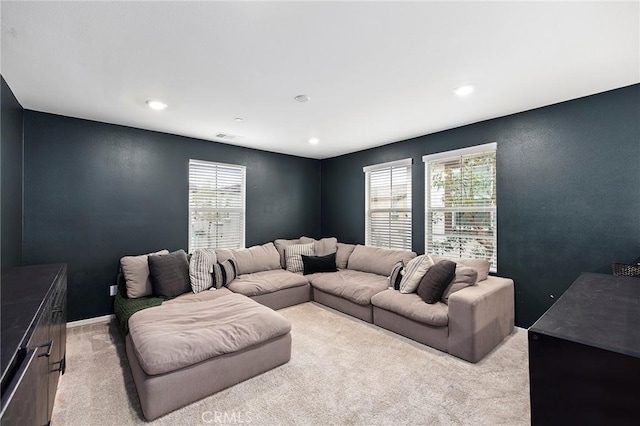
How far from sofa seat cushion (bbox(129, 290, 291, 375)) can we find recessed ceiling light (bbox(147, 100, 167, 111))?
2093mm

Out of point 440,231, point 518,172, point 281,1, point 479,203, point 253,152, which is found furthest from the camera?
point 253,152

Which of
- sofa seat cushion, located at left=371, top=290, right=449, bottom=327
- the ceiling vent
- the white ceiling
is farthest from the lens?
the ceiling vent

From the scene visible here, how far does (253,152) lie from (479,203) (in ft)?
12.0

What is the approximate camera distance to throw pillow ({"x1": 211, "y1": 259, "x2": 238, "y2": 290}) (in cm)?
368

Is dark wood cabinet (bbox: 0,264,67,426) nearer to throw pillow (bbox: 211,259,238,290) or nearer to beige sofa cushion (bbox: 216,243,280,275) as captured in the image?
throw pillow (bbox: 211,259,238,290)

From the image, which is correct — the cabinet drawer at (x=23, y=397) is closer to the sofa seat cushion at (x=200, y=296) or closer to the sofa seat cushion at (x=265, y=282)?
the sofa seat cushion at (x=200, y=296)

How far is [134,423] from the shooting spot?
1.85 m

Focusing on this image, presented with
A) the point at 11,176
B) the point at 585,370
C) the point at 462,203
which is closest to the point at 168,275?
the point at 11,176

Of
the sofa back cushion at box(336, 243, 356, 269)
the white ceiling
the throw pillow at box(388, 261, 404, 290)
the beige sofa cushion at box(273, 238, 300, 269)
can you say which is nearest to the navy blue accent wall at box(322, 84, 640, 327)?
the white ceiling

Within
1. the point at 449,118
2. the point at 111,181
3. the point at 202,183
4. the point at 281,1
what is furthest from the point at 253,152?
the point at 281,1

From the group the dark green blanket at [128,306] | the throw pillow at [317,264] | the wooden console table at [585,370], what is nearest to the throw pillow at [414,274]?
the throw pillow at [317,264]

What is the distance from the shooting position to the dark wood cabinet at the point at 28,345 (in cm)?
101

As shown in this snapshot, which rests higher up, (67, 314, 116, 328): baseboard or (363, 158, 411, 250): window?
(363, 158, 411, 250): window

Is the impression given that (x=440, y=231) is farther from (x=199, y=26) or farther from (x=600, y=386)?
(x=199, y=26)
